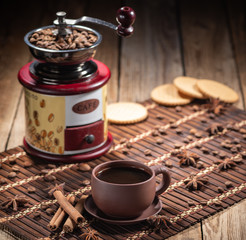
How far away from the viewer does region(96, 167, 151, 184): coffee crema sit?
1.47 metres

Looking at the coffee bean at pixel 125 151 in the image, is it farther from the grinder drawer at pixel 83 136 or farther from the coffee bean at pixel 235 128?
the coffee bean at pixel 235 128

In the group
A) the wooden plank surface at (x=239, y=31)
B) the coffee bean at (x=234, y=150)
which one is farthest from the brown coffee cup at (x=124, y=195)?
the wooden plank surface at (x=239, y=31)

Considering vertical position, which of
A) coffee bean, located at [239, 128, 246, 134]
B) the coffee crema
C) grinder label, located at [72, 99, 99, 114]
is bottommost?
coffee bean, located at [239, 128, 246, 134]

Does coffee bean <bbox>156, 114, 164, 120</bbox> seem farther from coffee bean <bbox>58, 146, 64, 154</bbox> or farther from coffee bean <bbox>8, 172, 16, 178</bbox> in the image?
coffee bean <bbox>8, 172, 16, 178</bbox>

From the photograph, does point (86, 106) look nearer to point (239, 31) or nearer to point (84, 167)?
point (84, 167)

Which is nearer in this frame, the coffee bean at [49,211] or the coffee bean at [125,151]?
the coffee bean at [49,211]

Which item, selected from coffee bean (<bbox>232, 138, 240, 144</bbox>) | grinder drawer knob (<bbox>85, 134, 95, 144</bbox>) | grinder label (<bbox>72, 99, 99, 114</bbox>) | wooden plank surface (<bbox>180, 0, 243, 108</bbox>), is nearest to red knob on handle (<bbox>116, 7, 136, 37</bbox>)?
grinder label (<bbox>72, 99, 99, 114</bbox>)

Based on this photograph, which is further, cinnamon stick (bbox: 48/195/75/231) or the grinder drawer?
the grinder drawer

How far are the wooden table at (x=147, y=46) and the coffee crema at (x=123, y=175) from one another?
→ 60cm

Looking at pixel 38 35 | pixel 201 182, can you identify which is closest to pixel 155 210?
pixel 201 182

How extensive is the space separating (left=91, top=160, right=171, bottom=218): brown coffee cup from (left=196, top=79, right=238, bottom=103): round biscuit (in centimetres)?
84

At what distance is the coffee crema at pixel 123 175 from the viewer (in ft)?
4.82

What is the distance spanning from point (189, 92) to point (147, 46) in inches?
25.5

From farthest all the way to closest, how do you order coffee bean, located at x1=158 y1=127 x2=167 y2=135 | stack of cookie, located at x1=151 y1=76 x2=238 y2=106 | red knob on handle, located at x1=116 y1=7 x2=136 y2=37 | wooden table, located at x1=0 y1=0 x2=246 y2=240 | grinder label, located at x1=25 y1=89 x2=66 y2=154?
wooden table, located at x1=0 y1=0 x2=246 y2=240 → stack of cookie, located at x1=151 y1=76 x2=238 y2=106 → coffee bean, located at x1=158 y1=127 x2=167 y2=135 → grinder label, located at x1=25 y1=89 x2=66 y2=154 → red knob on handle, located at x1=116 y1=7 x2=136 y2=37
